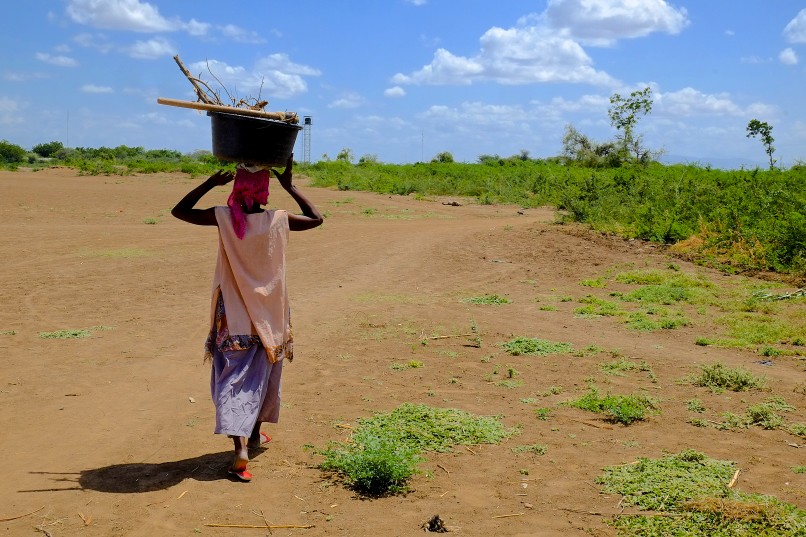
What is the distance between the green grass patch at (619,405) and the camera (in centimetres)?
598

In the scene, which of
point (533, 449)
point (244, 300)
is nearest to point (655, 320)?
point (533, 449)

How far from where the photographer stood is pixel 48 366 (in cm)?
723

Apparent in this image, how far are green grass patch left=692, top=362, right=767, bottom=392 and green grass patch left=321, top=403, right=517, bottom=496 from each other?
2.10 meters

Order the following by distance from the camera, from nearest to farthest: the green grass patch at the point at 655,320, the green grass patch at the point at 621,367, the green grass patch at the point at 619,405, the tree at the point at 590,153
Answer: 1. the green grass patch at the point at 619,405
2. the green grass patch at the point at 621,367
3. the green grass patch at the point at 655,320
4. the tree at the point at 590,153

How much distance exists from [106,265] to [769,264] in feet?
33.9

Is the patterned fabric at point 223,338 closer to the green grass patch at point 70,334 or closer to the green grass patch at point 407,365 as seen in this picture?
the green grass patch at point 407,365

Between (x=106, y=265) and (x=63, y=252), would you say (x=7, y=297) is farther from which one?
(x=63, y=252)

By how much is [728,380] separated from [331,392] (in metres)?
3.24

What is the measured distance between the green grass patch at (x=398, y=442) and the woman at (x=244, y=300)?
24.5 inches

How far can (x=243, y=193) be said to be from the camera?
4.95 m

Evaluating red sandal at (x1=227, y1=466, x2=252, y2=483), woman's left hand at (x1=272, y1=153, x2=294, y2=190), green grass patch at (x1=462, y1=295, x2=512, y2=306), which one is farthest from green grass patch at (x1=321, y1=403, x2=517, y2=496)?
green grass patch at (x1=462, y1=295, x2=512, y2=306)

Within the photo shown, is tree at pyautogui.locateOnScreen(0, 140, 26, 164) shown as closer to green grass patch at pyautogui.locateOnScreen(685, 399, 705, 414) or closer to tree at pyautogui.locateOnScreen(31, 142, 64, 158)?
tree at pyautogui.locateOnScreen(31, 142, 64, 158)

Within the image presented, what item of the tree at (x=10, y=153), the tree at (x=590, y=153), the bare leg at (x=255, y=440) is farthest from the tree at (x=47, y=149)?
the bare leg at (x=255, y=440)

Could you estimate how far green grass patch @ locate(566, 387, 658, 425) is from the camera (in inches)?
235
